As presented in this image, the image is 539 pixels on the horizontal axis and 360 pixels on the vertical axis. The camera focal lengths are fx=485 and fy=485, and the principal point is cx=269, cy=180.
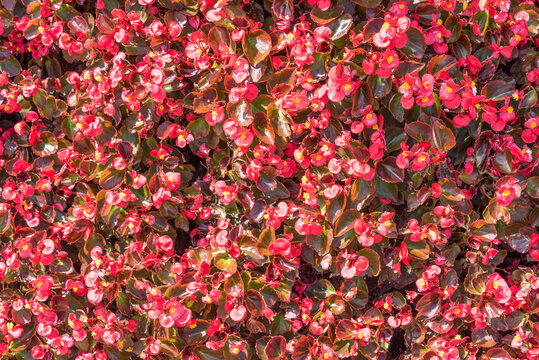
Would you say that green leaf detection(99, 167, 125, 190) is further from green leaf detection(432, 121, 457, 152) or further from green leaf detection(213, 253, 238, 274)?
green leaf detection(432, 121, 457, 152)

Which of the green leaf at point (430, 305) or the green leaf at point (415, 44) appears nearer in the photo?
the green leaf at point (415, 44)

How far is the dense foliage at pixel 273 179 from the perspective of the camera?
159cm

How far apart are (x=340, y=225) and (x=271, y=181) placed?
28 centimetres

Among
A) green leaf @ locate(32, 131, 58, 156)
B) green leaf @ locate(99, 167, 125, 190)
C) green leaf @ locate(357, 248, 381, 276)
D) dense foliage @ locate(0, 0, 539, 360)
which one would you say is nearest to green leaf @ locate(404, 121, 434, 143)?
dense foliage @ locate(0, 0, 539, 360)

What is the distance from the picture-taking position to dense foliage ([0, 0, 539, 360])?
1589mm

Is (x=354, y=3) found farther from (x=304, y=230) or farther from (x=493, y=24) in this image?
(x=304, y=230)

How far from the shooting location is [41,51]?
1980 millimetres

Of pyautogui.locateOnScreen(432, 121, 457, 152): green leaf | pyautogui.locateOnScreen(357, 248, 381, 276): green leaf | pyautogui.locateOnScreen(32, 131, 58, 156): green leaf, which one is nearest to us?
pyautogui.locateOnScreen(432, 121, 457, 152): green leaf

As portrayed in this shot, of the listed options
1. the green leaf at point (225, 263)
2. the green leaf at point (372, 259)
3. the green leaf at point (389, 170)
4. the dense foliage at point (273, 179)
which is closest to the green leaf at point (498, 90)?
the dense foliage at point (273, 179)

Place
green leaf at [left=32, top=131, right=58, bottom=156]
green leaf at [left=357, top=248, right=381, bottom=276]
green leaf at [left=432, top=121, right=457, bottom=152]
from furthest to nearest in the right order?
green leaf at [left=32, top=131, right=58, bottom=156] < green leaf at [left=357, top=248, right=381, bottom=276] < green leaf at [left=432, top=121, right=457, bottom=152]

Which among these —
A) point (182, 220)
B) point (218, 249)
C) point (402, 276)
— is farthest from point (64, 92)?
point (402, 276)

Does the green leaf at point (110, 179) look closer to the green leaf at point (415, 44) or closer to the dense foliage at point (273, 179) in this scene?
the dense foliage at point (273, 179)

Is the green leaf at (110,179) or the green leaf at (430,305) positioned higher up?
the green leaf at (110,179)

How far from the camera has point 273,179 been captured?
5.53 feet
